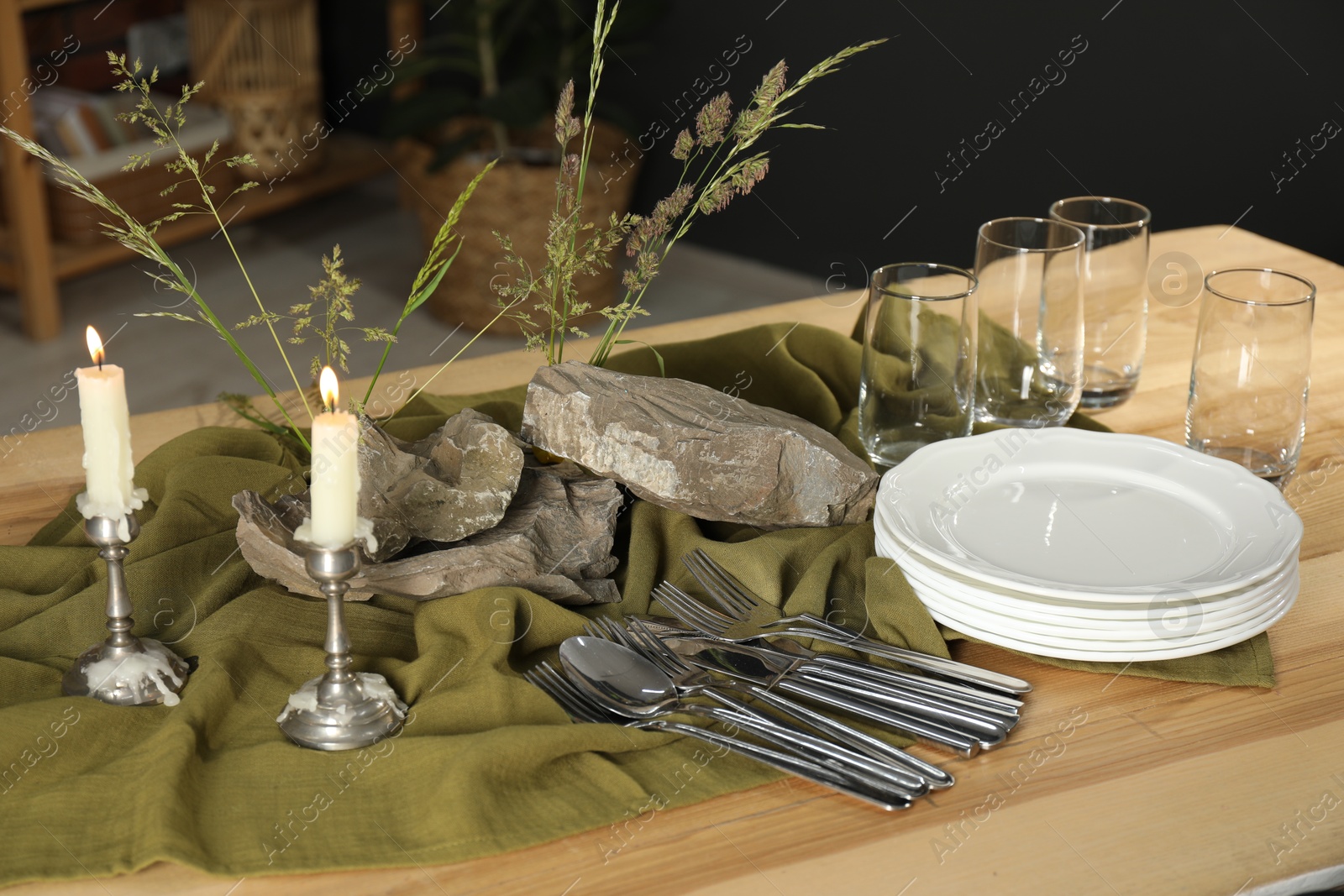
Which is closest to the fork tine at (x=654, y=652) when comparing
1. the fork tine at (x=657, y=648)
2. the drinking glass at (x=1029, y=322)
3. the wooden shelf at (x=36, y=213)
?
the fork tine at (x=657, y=648)

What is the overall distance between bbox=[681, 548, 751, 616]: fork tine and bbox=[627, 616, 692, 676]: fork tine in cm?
7

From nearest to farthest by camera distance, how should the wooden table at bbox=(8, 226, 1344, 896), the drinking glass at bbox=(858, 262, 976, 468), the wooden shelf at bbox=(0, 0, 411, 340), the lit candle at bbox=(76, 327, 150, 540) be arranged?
the wooden table at bbox=(8, 226, 1344, 896) → the lit candle at bbox=(76, 327, 150, 540) → the drinking glass at bbox=(858, 262, 976, 468) → the wooden shelf at bbox=(0, 0, 411, 340)

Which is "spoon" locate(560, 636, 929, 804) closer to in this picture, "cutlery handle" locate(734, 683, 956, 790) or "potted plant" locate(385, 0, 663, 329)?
"cutlery handle" locate(734, 683, 956, 790)

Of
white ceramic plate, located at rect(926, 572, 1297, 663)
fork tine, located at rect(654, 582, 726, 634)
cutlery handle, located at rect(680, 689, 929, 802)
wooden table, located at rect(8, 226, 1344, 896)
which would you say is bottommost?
wooden table, located at rect(8, 226, 1344, 896)

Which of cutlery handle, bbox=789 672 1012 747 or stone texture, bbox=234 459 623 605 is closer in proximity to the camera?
cutlery handle, bbox=789 672 1012 747

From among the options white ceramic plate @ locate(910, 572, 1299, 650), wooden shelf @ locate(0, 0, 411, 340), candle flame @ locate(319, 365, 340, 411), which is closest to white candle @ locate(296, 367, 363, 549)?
candle flame @ locate(319, 365, 340, 411)

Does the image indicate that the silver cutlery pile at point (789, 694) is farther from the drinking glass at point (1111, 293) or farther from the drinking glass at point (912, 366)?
the drinking glass at point (1111, 293)

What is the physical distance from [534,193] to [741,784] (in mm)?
2639

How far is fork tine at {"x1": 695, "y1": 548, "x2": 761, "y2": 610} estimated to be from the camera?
40.4 inches

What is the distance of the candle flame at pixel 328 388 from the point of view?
81cm

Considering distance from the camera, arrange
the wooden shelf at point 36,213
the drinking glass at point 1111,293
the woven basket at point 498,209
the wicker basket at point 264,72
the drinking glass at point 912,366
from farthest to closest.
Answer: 1. the wicker basket at point 264,72
2. the woven basket at point 498,209
3. the wooden shelf at point 36,213
4. the drinking glass at point 1111,293
5. the drinking glass at point 912,366

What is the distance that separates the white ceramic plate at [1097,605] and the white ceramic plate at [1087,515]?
1 cm

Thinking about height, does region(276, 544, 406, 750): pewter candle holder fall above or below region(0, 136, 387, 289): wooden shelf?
above

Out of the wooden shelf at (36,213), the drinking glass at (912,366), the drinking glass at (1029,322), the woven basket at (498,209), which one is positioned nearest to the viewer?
the drinking glass at (912,366)
